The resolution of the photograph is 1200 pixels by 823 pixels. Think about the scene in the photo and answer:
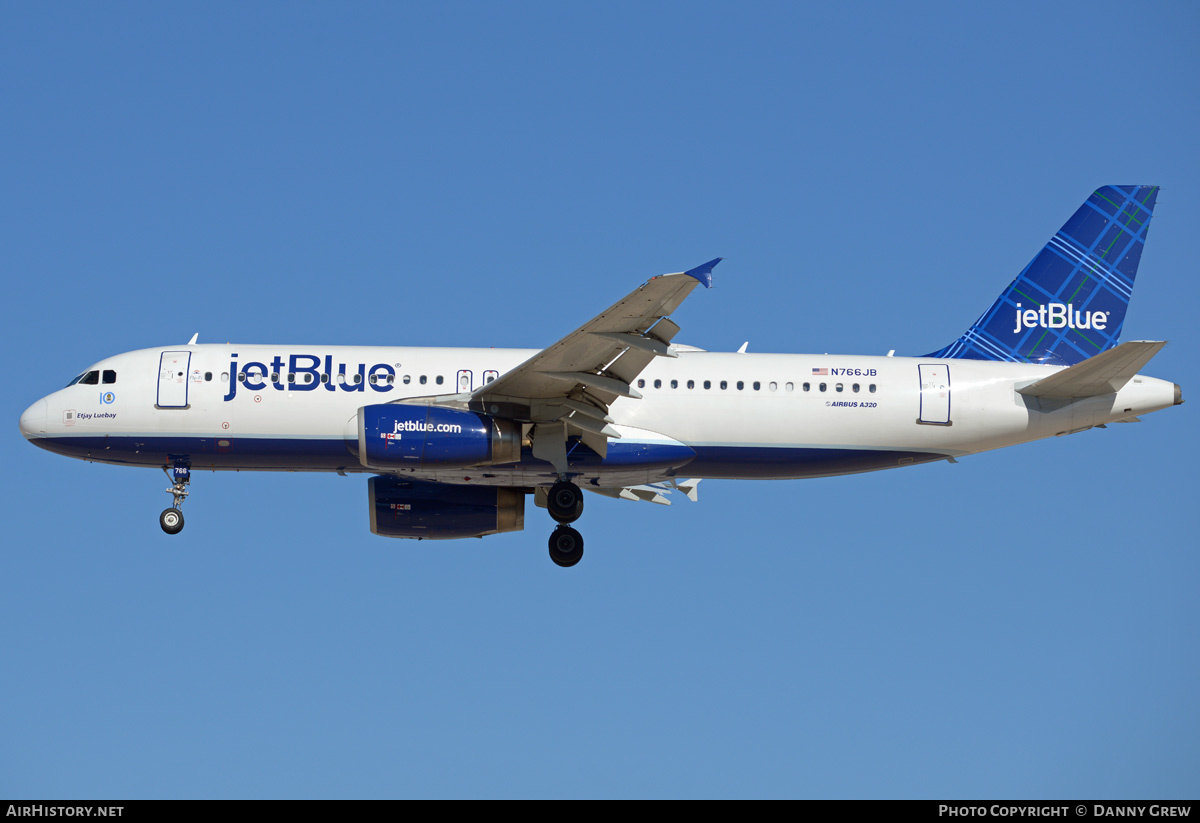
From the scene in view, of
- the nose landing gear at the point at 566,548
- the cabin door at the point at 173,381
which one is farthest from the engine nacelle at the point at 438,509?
the cabin door at the point at 173,381

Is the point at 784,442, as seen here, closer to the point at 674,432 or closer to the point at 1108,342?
the point at 674,432

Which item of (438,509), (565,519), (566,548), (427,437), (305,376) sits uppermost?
(305,376)

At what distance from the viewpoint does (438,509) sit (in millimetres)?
32375

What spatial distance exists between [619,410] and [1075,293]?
38.9 ft

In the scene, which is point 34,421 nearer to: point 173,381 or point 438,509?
point 173,381

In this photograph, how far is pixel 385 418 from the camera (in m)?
28.2

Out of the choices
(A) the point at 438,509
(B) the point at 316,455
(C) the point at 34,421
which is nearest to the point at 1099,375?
(A) the point at 438,509

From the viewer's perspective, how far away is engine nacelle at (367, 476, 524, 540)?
106ft

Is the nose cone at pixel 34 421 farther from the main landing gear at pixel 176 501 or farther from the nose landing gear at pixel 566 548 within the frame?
the nose landing gear at pixel 566 548

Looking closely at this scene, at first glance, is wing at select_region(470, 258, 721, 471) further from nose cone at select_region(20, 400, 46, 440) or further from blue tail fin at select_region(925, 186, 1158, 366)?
nose cone at select_region(20, 400, 46, 440)

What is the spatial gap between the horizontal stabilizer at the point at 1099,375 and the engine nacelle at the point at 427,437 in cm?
1158

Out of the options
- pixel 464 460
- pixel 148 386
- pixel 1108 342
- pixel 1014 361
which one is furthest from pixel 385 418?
pixel 1108 342

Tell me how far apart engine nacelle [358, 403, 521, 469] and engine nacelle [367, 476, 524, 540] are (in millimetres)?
3831
